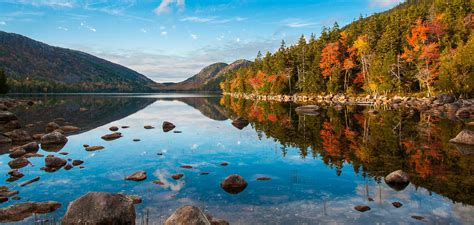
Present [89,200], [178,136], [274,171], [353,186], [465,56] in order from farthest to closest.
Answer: [465,56]
[178,136]
[274,171]
[353,186]
[89,200]

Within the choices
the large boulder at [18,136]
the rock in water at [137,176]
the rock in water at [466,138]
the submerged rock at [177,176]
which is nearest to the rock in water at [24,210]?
the rock in water at [137,176]

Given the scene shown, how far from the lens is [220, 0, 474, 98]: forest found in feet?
192

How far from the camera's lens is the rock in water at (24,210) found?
37.6 ft

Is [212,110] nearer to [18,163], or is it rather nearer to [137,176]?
[18,163]

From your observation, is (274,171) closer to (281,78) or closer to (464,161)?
(464,161)

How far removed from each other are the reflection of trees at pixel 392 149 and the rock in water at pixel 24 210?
14.8 meters

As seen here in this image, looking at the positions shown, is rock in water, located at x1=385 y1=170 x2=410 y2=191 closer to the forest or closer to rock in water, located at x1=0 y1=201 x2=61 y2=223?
rock in water, located at x1=0 y1=201 x2=61 y2=223

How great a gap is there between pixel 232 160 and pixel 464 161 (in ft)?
49.6

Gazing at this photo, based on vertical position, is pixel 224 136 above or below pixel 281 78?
below

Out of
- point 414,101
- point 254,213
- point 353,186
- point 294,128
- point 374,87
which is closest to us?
point 254,213

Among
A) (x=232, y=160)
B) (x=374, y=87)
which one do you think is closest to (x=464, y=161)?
(x=232, y=160)

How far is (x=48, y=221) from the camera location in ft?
36.6

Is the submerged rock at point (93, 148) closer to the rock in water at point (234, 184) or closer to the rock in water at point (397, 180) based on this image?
the rock in water at point (234, 184)

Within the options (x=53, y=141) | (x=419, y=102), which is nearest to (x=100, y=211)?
(x=53, y=141)
